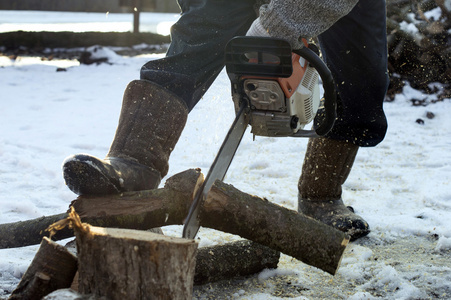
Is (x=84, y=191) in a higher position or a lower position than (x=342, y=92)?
lower

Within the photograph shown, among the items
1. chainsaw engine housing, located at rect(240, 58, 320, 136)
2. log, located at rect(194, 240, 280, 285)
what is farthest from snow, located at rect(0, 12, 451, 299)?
chainsaw engine housing, located at rect(240, 58, 320, 136)

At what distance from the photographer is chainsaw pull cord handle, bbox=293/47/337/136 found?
1.87 metres

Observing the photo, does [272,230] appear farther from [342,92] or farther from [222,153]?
[342,92]

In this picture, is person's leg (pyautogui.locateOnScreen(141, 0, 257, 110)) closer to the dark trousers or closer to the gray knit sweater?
the dark trousers

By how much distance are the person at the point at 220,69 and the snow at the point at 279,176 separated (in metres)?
0.28

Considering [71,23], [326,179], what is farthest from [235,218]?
[71,23]

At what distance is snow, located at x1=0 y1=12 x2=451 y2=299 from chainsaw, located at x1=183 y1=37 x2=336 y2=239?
482mm

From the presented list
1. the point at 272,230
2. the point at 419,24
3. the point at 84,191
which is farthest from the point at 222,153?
the point at 419,24

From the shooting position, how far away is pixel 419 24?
5285 mm

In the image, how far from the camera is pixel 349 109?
2.37 metres

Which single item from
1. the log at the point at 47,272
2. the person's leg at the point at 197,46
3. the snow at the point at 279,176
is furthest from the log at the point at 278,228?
the person's leg at the point at 197,46

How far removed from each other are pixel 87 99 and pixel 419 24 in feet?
10.7

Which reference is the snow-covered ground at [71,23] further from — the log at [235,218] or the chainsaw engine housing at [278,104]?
the log at [235,218]

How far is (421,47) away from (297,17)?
12.6ft
